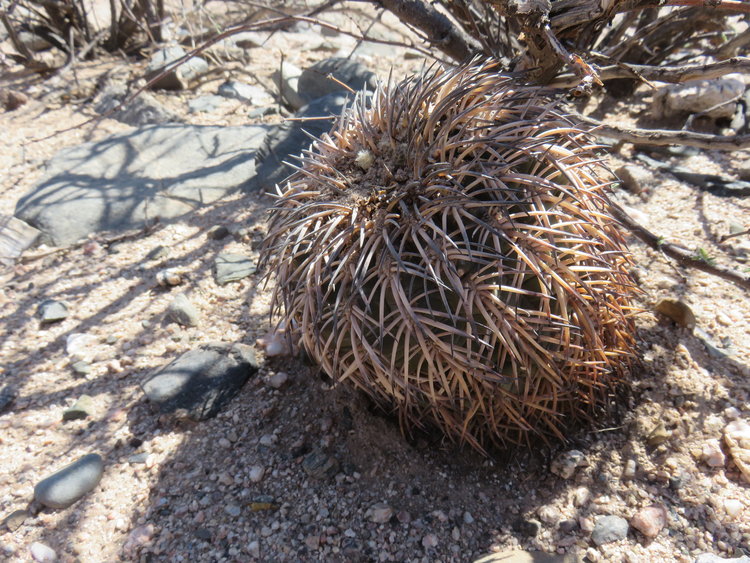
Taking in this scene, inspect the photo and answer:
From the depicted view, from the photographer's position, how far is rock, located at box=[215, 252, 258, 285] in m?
3.42

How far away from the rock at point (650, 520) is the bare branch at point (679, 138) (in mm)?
1370

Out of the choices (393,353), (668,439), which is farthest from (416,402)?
(668,439)

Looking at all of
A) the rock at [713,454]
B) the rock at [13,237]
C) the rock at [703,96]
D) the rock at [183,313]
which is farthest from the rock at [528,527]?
the rock at [13,237]

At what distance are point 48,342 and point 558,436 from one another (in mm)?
2596

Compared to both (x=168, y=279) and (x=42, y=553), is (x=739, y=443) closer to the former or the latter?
(x=42, y=553)

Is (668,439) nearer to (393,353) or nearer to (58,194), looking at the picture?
(393,353)

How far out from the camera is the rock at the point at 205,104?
5520mm

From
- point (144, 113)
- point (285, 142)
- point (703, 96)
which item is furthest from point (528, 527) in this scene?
point (144, 113)

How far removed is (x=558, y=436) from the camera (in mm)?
2100

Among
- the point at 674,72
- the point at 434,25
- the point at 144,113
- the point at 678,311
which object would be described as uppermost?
the point at 434,25

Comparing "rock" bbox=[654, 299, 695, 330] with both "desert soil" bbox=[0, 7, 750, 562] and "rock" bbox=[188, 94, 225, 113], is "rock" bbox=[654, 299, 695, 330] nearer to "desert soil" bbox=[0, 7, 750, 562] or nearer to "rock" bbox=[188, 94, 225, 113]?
"desert soil" bbox=[0, 7, 750, 562]

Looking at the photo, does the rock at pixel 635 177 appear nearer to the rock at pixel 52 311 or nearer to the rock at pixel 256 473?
the rock at pixel 256 473

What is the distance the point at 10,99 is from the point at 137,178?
7.45 ft

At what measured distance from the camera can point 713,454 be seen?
2.10 meters
